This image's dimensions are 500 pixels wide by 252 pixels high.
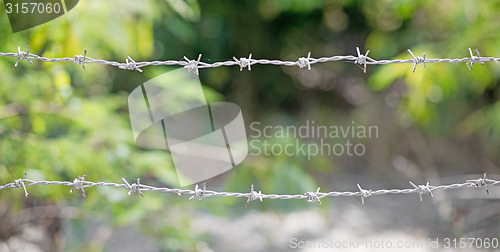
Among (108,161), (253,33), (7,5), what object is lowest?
(108,161)

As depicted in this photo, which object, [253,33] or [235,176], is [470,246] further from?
[253,33]

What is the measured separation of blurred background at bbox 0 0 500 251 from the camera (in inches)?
98.2

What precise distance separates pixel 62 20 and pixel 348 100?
3.66m

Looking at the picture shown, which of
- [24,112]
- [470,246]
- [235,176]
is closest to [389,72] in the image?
[235,176]

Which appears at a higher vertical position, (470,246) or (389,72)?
(389,72)

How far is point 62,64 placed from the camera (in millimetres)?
2531

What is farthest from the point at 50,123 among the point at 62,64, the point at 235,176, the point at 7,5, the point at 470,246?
the point at 470,246

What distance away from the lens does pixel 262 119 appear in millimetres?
5348

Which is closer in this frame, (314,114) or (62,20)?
(62,20)

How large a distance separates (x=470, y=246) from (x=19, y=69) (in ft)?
9.11

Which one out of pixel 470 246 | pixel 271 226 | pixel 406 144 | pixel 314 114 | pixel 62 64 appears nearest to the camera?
pixel 62 64

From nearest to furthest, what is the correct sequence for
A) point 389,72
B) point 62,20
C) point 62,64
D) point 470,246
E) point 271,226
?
point 62,20
point 62,64
point 389,72
point 470,246
point 271,226

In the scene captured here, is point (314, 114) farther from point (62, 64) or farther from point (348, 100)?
point (62, 64)

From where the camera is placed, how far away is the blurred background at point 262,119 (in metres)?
2.49
